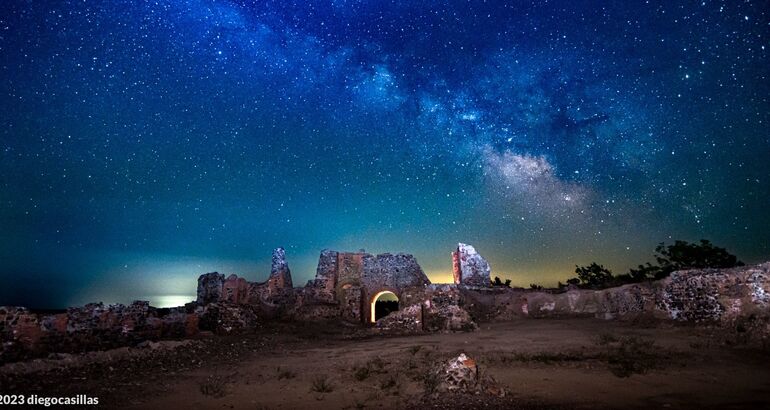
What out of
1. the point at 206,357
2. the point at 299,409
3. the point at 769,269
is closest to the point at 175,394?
the point at 299,409

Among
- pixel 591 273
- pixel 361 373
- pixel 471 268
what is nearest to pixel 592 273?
pixel 591 273

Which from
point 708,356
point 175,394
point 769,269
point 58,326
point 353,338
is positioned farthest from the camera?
point 353,338

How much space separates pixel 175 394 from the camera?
21.8ft

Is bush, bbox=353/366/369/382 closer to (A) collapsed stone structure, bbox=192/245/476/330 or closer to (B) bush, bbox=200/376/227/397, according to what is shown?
(B) bush, bbox=200/376/227/397

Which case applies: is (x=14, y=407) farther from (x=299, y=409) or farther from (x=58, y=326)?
(x=58, y=326)

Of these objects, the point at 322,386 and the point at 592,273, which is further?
the point at 592,273

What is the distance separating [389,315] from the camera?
16.8 metres

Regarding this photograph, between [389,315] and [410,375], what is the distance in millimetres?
9532

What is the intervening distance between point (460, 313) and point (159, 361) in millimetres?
11590

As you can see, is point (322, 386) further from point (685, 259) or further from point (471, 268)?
point (685, 259)

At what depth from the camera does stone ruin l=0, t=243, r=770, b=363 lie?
35.0 ft

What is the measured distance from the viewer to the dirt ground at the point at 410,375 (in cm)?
570

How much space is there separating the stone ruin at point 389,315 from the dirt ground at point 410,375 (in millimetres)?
2088

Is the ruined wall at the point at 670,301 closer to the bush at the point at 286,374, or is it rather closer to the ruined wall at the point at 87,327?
the bush at the point at 286,374
